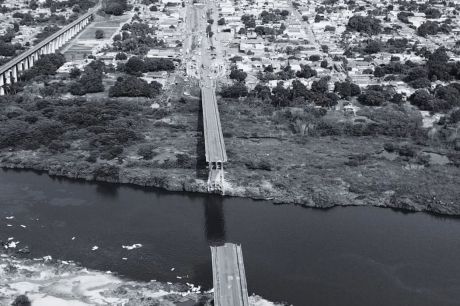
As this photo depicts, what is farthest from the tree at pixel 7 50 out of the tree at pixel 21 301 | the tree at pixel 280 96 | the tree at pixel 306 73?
the tree at pixel 21 301

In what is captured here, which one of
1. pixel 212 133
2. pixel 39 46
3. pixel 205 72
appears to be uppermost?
pixel 39 46

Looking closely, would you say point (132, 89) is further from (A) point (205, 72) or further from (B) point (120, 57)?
(B) point (120, 57)

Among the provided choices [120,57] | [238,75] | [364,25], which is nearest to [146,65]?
[120,57]

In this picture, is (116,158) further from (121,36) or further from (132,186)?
(121,36)

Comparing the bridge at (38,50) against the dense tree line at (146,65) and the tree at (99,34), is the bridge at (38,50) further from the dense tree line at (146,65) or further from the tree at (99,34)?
the dense tree line at (146,65)

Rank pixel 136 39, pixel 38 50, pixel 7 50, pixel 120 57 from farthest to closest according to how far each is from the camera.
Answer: pixel 136 39 → pixel 38 50 → pixel 7 50 → pixel 120 57

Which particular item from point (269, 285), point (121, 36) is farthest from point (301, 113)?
point (121, 36)

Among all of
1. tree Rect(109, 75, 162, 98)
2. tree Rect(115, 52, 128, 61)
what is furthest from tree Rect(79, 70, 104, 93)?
tree Rect(115, 52, 128, 61)
